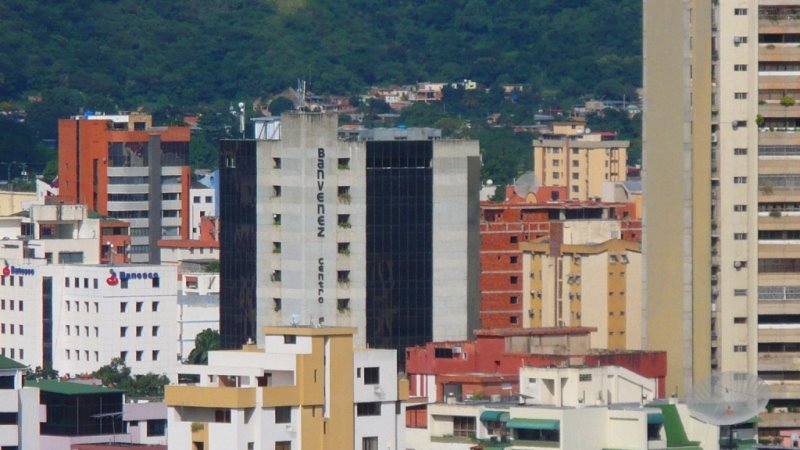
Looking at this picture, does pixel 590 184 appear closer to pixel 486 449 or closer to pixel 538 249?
pixel 538 249

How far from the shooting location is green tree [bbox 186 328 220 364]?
122625mm

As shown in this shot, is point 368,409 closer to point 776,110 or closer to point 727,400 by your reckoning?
point 727,400

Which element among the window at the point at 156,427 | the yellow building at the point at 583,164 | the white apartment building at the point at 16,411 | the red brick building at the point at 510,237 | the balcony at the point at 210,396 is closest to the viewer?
the balcony at the point at 210,396

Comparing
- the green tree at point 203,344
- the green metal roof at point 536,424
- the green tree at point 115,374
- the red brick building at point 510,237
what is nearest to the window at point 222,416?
the green metal roof at point 536,424

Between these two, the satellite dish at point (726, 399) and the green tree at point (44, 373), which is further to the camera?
the green tree at point (44, 373)

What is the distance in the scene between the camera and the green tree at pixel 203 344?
122625mm

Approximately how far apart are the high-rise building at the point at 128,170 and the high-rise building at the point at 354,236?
2335 inches

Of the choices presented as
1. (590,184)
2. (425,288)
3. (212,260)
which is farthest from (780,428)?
(590,184)

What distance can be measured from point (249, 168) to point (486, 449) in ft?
115

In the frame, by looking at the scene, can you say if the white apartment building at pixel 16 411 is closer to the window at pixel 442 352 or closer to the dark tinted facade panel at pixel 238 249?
the window at pixel 442 352

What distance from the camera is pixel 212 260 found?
152 metres

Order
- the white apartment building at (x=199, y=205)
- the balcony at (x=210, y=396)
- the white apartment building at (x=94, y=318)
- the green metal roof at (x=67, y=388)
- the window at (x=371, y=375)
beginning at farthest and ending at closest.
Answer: the white apartment building at (x=199, y=205), the white apartment building at (x=94, y=318), the green metal roof at (x=67, y=388), the window at (x=371, y=375), the balcony at (x=210, y=396)

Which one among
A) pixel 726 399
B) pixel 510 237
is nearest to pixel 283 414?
pixel 726 399

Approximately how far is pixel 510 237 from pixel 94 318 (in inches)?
646
